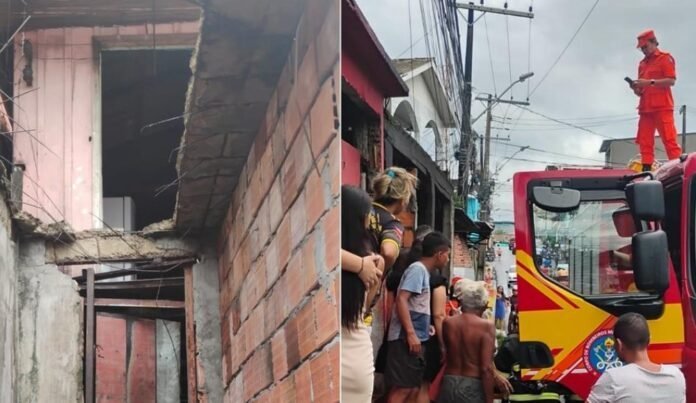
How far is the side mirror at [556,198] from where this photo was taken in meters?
3.02

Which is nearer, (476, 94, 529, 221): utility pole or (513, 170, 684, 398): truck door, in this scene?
(513, 170, 684, 398): truck door

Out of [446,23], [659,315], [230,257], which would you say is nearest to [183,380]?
[230,257]

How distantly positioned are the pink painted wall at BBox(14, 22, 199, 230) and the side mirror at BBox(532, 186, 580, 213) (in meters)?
2.31

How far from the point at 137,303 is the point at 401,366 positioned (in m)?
2.07

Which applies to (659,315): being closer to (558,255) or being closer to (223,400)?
(558,255)

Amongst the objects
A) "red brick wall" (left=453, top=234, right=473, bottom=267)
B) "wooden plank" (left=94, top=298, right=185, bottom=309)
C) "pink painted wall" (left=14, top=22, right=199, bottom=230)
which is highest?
"red brick wall" (left=453, top=234, right=473, bottom=267)

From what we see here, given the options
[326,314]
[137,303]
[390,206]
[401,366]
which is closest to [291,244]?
[326,314]

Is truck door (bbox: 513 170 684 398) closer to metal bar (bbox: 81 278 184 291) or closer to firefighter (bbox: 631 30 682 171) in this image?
firefighter (bbox: 631 30 682 171)

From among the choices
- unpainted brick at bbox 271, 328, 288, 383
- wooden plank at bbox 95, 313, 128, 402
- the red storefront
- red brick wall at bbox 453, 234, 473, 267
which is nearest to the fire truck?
the red storefront

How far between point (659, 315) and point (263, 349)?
2.17m

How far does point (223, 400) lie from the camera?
121cm

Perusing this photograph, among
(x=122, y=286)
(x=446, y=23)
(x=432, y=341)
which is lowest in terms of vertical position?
(x=432, y=341)

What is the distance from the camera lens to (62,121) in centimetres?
106

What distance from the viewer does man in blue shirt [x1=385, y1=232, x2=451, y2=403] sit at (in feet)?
9.86
